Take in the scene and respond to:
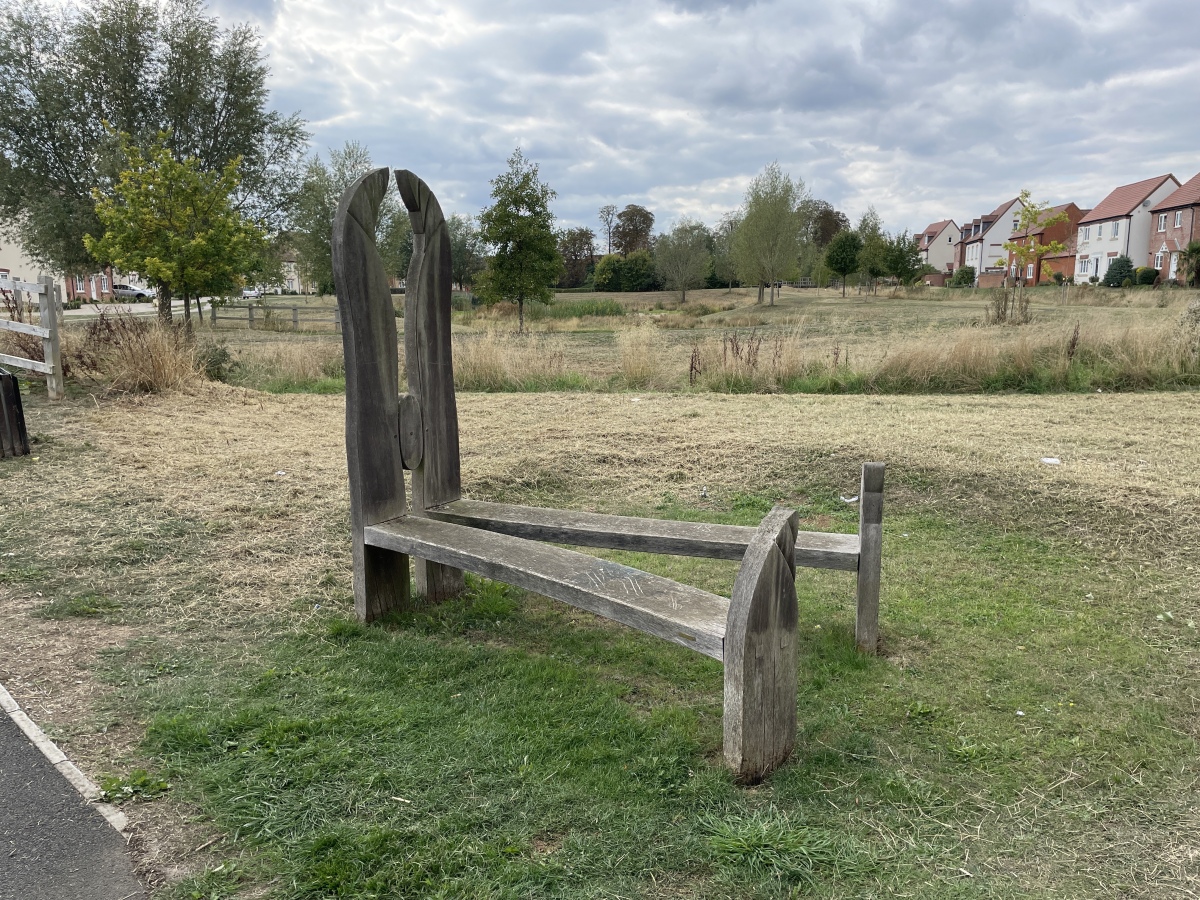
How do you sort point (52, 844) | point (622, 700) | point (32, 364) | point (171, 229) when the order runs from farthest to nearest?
point (171, 229)
point (32, 364)
point (622, 700)
point (52, 844)

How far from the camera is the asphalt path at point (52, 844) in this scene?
227 cm

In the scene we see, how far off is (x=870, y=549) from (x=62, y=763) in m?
3.23

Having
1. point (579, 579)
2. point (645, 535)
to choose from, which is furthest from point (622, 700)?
point (645, 535)

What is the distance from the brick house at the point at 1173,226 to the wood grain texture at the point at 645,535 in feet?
190

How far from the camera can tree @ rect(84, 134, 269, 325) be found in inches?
646

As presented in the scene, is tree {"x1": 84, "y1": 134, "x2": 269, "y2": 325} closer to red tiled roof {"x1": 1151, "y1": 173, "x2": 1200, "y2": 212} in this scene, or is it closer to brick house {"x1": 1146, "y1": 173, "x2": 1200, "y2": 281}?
brick house {"x1": 1146, "y1": 173, "x2": 1200, "y2": 281}

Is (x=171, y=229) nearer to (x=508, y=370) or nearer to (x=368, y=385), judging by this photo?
(x=508, y=370)

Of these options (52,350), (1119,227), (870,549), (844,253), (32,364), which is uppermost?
(1119,227)

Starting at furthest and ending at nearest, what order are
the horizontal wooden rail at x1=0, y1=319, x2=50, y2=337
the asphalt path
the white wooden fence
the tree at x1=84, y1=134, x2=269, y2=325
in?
the tree at x1=84, y1=134, x2=269, y2=325 < the horizontal wooden rail at x1=0, y1=319, x2=50, y2=337 < the white wooden fence < the asphalt path

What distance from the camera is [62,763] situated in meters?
2.85

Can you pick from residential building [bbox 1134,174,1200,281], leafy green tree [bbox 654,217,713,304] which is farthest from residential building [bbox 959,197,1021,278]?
leafy green tree [bbox 654,217,713,304]

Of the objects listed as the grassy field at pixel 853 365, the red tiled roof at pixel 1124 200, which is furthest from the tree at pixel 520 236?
the red tiled roof at pixel 1124 200

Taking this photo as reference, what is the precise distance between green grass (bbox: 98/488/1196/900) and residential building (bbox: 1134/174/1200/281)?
57777 mm

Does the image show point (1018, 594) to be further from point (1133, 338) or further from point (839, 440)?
point (1133, 338)
